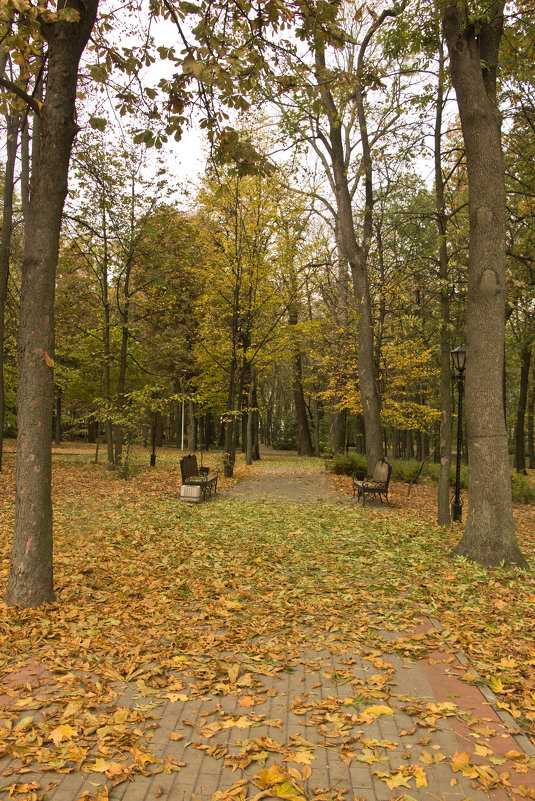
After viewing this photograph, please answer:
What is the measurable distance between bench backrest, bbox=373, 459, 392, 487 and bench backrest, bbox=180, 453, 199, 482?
14.9 feet

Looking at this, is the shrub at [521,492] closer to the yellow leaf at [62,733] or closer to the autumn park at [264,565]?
the autumn park at [264,565]

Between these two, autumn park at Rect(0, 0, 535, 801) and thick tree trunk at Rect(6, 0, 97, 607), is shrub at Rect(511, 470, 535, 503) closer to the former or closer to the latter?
autumn park at Rect(0, 0, 535, 801)

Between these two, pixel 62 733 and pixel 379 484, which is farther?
pixel 379 484

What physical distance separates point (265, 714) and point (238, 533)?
5362 mm

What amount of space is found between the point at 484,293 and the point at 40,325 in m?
5.33

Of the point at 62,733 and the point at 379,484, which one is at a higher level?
the point at 379,484

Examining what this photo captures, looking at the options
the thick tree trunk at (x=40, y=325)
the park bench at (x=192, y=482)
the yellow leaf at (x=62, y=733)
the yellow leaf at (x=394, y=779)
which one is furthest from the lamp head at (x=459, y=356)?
the yellow leaf at (x=62, y=733)

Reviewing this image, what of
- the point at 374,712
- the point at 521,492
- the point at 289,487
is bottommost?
the point at 521,492

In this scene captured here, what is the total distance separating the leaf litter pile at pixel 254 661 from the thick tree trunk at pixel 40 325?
1.53ft

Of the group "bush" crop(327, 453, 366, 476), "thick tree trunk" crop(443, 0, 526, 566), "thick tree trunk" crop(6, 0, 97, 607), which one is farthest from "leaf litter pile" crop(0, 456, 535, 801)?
"bush" crop(327, 453, 366, 476)

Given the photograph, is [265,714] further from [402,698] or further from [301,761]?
[402,698]

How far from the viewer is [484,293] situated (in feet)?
22.4

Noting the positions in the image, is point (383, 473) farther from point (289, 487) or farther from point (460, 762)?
point (460, 762)

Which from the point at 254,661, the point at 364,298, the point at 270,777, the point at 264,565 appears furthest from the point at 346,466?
the point at 270,777
